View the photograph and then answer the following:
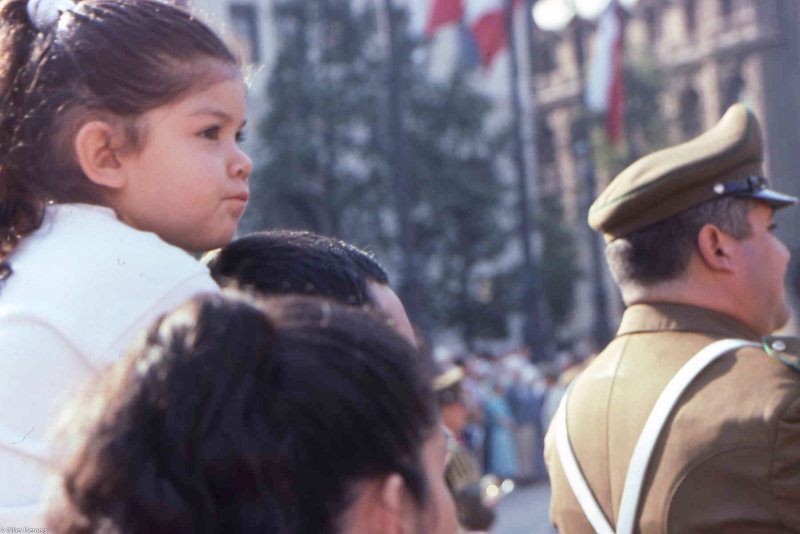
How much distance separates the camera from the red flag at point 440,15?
710 inches

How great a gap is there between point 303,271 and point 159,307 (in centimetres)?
29

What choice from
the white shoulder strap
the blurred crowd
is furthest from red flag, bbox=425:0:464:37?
the white shoulder strap

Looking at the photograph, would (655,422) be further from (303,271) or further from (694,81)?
(694,81)

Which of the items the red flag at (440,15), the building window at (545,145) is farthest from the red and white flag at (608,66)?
the building window at (545,145)

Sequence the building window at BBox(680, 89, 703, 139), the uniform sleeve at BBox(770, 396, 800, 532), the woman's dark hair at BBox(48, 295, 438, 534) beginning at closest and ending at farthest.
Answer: the woman's dark hair at BBox(48, 295, 438, 534)
the uniform sleeve at BBox(770, 396, 800, 532)
the building window at BBox(680, 89, 703, 139)

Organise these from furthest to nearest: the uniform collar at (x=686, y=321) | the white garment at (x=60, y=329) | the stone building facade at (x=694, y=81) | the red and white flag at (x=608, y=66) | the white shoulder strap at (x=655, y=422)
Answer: the stone building facade at (x=694, y=81), the red and white flag at (x=608, y=66), the uniform collar at (x=686, y=321), the white shoulder strap at (x=655, y=422), the white garment at (x=60, y=329)

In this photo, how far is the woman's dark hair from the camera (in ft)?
3.61

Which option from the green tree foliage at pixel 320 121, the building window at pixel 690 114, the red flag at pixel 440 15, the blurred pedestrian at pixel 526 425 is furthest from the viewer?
the building window at pixel 690 114

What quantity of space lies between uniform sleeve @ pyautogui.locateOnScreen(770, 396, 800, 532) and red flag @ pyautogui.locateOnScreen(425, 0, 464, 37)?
16.0 m

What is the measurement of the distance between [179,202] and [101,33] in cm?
27

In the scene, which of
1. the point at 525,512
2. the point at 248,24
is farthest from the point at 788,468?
the point at 248,24

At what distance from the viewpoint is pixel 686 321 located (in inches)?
110

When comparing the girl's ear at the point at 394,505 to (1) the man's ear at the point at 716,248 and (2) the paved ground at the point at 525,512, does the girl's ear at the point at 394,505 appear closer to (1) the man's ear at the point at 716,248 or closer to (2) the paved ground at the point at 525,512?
(1) the man's ear at the point at 716,248

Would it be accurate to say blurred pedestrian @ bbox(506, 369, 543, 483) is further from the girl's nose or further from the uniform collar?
the girl's nose
